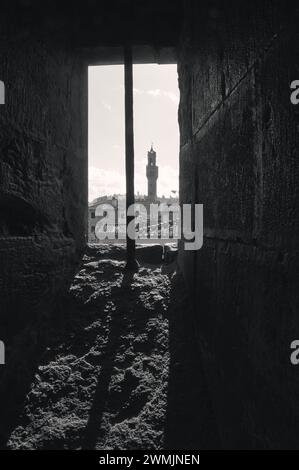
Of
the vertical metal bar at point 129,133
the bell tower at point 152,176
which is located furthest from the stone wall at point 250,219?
the bell tower at point 152,176

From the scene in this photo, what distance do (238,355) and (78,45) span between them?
115 inches

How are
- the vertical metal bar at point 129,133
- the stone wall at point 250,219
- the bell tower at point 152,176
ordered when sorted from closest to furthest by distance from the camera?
1. the stone wall at point 250,219
2. the vertical metal bar at point 129,133
3. the bell tower at point 152,176

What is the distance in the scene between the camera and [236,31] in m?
1.46

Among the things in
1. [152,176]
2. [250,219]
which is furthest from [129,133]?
[152,176]

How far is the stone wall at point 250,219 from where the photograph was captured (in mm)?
1005

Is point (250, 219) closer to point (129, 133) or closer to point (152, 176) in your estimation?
point (129, 133)

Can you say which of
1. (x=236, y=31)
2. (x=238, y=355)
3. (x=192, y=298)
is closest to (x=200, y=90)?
(x=236, y=31)

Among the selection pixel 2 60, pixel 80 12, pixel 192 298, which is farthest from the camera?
pixel 80 12

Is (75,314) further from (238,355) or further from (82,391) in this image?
(238,355)

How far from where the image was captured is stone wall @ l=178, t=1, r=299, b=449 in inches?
39.6

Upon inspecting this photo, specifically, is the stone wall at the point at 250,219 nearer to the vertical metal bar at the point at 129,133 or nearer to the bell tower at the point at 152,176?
the vertical metal bar at the point at 129,133

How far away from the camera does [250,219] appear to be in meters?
1.31

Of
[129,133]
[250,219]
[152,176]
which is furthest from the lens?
[152,176]

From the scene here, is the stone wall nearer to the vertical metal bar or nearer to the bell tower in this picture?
the vertical metal bar
